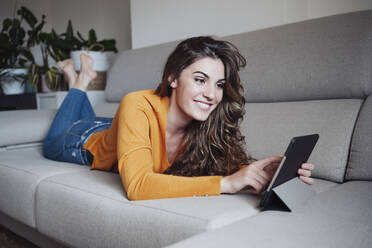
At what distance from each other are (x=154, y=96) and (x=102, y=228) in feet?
1.44

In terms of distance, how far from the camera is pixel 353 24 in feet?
3.97

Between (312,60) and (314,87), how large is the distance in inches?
4.0

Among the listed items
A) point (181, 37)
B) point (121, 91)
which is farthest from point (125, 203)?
point (181, 37)

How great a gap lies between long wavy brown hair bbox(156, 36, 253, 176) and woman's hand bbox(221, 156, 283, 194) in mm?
228

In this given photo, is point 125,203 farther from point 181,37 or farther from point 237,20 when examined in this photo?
point 181,37

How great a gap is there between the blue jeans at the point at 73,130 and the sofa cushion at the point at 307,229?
98 cm

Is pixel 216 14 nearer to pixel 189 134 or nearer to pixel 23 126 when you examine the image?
pixel 189 134

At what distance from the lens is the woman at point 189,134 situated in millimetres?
863

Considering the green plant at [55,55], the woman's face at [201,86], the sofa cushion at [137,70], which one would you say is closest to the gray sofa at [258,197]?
the woman's face at [201,86]

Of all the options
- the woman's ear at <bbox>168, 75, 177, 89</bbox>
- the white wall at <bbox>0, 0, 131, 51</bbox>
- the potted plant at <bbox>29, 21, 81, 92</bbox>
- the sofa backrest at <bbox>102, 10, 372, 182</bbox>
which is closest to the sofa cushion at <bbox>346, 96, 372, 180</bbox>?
the sofa backrest at <bbox>102, 10, 372, 182</bbox>

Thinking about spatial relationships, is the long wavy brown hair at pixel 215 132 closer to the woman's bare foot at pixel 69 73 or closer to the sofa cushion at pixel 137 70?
the sofa cushion at pixel 137 70

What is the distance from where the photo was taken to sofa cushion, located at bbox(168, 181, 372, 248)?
0.59 meters

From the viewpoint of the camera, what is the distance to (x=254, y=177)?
828mm

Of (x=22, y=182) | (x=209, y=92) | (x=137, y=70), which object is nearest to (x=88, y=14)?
(x=137, y=70)
